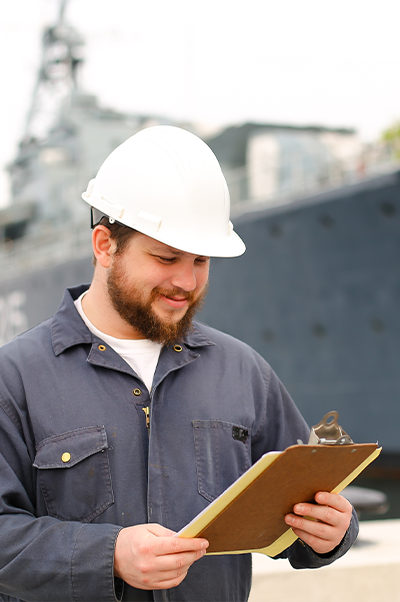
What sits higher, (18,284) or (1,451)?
(1,451)

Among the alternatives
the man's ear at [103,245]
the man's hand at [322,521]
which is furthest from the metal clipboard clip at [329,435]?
the man's ear at [103,245]

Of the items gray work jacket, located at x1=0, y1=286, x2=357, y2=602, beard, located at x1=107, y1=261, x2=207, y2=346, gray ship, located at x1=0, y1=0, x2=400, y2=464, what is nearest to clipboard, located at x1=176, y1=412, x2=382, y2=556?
gray work jacket, located at x1=0, y1=286, x2=357, y2=602

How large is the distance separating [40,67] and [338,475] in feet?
61.0

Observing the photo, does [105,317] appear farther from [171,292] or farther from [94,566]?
[94,566]

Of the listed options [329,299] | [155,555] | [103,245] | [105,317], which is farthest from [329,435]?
[329,299]

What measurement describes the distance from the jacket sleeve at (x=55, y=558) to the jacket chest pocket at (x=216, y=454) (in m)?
0.29

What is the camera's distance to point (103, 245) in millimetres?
1765

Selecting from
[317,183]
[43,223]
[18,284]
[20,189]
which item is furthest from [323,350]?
[20,189]

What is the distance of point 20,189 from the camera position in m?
16.8

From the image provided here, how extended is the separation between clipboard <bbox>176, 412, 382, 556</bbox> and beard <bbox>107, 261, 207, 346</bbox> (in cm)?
47

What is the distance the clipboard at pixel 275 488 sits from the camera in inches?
51.1

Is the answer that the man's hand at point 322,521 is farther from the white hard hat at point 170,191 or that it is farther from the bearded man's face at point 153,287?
the white hard hat at point 170,191

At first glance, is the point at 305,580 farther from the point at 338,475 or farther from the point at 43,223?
the point at 43,223

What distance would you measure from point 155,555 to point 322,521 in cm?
43
